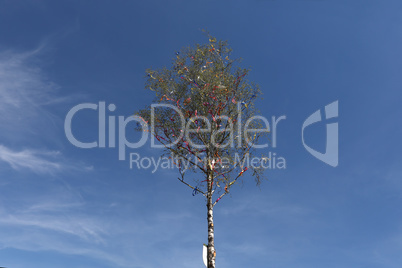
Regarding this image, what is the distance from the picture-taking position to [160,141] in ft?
69.5

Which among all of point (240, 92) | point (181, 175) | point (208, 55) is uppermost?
point (208, 55)

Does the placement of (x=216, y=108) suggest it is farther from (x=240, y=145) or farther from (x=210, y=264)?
(x=210, y=264)

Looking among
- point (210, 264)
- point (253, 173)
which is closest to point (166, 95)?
point (253, 173)

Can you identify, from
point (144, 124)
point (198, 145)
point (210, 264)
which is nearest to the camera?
point (210, 264)

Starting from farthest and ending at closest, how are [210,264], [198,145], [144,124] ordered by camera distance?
[144,124] < [198,145] < [210,264]

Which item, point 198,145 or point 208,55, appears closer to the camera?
point 198,145

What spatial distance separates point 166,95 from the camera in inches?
879

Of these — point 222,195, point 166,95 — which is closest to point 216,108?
point 166,95

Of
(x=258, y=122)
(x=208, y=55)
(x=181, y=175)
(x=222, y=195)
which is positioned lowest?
(x=222, y=195)

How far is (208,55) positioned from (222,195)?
9.85 m

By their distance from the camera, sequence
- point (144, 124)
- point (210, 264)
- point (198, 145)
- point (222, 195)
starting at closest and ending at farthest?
point (210, 264)
point (222, 195)
point (198, 145)
point (144, 124)

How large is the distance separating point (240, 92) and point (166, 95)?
4996mm

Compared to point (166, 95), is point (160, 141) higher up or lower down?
lower down

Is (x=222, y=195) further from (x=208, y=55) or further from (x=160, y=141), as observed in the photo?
(x=208, y=55)
